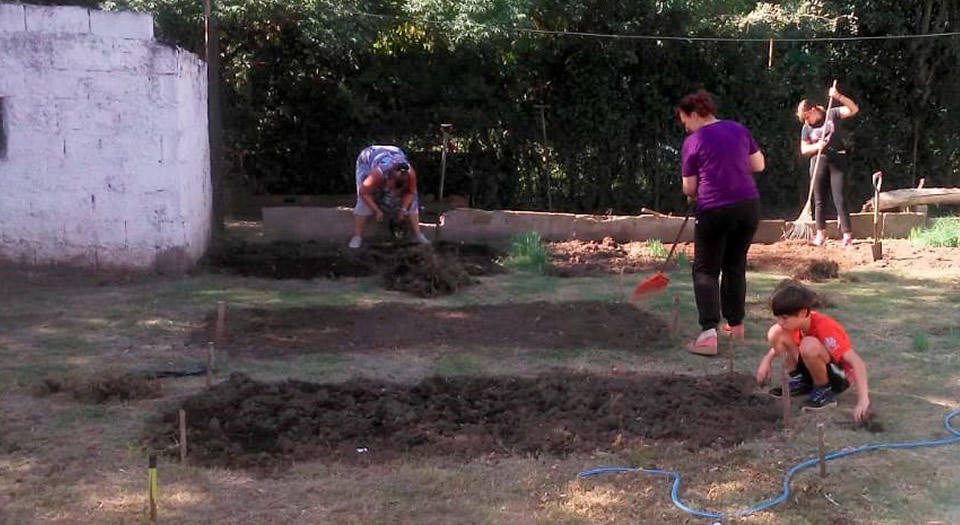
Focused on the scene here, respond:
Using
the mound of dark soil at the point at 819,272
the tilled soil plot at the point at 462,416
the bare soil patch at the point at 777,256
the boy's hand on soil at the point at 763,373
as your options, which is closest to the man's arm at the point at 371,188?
the bare soil patch at the point at 777,256

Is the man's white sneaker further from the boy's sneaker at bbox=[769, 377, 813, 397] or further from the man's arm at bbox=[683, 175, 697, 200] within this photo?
the boy's sneaker at bbox=[769, 377, 813, 397]

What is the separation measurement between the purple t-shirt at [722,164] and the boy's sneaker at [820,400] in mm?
1374

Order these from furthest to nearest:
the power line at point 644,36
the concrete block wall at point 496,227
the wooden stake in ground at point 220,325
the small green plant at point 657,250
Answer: the power line at point 644,36 → the concrete block wall at point 496,227 → the small green plant at point 657,250 → the wooden stake in ground at point 220,325

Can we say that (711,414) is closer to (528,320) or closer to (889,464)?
(889,464)

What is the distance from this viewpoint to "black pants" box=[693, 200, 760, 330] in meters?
6.20

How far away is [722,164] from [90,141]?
5.88 metres

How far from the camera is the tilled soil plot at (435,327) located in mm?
6684

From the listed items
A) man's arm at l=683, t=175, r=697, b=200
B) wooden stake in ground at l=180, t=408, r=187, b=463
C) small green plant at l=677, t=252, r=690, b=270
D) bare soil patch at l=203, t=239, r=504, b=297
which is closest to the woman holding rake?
small green plant at l=677, t=252, r=690, b=270

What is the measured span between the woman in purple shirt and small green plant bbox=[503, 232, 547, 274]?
10.8ft

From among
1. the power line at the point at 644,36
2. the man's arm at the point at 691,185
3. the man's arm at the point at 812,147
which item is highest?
the power line at the point at 644,36

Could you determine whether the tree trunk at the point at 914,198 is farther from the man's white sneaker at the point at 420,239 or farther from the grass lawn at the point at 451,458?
the man's white sneaker at the point at 420,239

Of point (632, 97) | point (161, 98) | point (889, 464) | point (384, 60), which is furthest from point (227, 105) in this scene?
point (889, 464)

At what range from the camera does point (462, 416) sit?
5.08m

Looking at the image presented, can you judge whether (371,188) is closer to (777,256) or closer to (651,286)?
(651,286)
